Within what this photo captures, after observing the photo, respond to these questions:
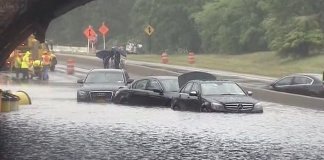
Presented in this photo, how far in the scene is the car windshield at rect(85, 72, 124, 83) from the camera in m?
28.7

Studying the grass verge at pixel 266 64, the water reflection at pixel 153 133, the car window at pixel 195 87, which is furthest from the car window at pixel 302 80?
the grass verge at pixel 266 64

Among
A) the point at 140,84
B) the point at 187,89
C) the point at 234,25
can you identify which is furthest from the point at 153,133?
the point at 234,25

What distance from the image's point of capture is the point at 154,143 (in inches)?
632

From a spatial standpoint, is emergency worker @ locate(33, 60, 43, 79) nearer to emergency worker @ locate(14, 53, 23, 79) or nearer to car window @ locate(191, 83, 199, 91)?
emergency worker @ locate(14, 53, 23, 79)

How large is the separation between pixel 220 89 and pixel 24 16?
8116 mm

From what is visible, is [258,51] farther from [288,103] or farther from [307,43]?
[288,103]

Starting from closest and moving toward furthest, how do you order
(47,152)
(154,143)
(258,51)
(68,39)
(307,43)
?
(47,152), (154,143), (307,43), (258,51), (68,39)

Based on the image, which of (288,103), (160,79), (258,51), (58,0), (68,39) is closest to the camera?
(58,0)

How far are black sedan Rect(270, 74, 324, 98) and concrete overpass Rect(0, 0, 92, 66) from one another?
38.4 feet

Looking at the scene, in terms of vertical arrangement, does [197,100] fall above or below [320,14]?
below

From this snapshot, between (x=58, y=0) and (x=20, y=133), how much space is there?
364 centimetres

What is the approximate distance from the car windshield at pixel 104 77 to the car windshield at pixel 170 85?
11.1ft

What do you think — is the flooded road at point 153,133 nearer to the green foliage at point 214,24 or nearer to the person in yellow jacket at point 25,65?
the person in yellow jacket at point 25,65

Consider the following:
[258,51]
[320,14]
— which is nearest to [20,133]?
[320,14]
